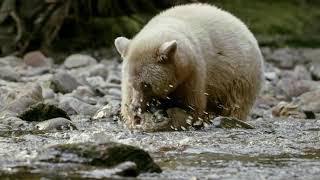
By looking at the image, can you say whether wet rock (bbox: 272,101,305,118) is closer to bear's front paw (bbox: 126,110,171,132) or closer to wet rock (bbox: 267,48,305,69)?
bear's front paw (bbox: 126,110,171,132)

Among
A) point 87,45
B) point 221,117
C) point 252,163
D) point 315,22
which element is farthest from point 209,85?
point 315,22

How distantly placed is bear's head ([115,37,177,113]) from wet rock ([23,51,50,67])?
22.0 ft

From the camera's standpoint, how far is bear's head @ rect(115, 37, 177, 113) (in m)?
7.01

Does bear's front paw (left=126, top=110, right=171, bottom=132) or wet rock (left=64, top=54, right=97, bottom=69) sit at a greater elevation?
bear's front paw (left=126, top=110, right=171, bottom=132)

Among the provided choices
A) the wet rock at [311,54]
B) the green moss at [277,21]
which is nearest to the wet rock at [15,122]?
the wet rock at [311,54]

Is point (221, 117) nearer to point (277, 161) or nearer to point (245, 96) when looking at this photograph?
point (245, 96)

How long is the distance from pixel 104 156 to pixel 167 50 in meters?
2.23

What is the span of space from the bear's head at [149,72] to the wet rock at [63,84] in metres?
3.30

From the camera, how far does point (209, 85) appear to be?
25.5 feet

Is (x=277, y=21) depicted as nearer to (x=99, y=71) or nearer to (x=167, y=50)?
(x=99, y=71)

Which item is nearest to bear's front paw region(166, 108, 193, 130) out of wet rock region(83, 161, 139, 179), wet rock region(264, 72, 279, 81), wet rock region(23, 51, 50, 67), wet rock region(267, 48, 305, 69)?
wet rock region(83, 161, 139, 179)

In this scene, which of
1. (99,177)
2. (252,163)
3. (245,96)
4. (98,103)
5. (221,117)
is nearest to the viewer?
(99,177)

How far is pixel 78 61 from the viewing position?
13805mm

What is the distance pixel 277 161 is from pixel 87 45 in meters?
10.2
